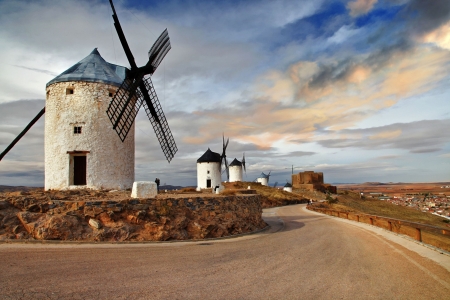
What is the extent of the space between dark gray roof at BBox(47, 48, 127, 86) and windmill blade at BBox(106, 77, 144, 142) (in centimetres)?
62

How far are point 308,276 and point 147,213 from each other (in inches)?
247

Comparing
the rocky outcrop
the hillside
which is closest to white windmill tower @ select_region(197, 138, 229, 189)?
the hillside

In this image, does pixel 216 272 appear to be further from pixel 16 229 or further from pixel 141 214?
pixel 16 229

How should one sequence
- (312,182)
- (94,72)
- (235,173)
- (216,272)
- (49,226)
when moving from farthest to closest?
(312,182), (235,173), (94,72), (49,226), (216,272)

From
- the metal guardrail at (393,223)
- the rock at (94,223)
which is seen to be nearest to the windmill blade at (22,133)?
the rock at (94,223)

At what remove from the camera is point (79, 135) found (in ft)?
54.7

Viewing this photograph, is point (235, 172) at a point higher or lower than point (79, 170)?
higher

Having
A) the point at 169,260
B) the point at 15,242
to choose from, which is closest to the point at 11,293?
the point at 169,260

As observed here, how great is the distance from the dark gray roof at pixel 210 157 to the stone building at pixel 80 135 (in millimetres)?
28698

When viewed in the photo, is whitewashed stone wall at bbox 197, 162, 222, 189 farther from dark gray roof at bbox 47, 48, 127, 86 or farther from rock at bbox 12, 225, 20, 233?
rock at bbox 12, 225, 20, 233

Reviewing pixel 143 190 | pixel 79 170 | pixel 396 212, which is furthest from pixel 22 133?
pixel 396 212

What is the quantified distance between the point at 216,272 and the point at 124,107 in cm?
1186

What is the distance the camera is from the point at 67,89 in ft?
55.6

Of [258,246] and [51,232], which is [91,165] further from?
[258,246]
